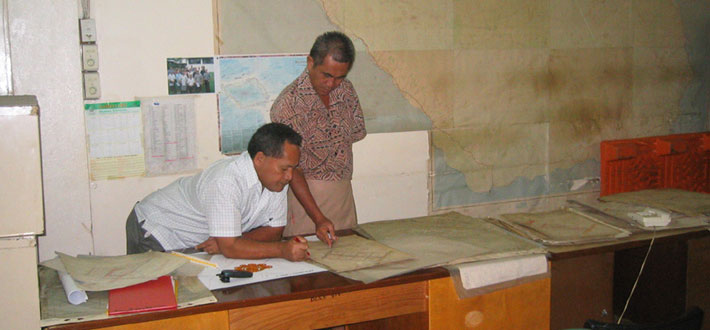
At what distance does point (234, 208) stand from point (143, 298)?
540 millimetres

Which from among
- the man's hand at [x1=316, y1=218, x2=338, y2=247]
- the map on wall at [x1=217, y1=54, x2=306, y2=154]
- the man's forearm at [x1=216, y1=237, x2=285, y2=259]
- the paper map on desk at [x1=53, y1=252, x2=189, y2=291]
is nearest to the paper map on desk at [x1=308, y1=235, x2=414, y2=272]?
the man's hand at [x1=316, y1=218, x2=338, y2=247]

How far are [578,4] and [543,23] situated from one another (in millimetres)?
353

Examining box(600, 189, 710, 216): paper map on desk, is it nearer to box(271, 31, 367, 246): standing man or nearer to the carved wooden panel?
box(271, 31, 367, 246): standing man

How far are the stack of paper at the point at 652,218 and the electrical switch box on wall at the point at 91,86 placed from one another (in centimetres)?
259

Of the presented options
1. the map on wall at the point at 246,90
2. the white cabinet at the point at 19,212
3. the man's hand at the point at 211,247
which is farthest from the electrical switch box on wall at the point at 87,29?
the white cabinet at the point at 19,212

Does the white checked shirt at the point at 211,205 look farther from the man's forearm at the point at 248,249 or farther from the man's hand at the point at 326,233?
the man's hand at the point at 326,233

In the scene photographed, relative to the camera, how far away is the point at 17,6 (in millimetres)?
3102

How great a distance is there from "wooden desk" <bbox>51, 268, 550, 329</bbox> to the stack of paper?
60 cm

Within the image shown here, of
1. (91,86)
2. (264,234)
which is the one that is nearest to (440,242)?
(264,234)

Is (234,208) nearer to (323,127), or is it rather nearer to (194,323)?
(194,323)

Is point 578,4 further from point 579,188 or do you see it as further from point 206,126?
point 206,126

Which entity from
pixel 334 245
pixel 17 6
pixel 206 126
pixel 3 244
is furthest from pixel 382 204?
pixel 3 244

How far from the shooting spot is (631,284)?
11.0 feet

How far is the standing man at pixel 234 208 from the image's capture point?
92.6 inches
